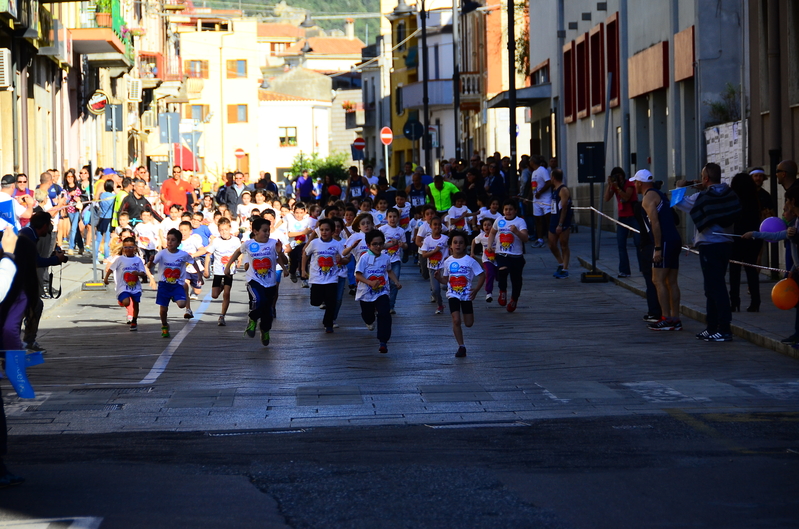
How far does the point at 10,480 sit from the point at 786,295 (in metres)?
7.60

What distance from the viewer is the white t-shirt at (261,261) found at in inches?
593

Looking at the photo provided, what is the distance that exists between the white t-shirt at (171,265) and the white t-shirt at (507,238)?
433 cm

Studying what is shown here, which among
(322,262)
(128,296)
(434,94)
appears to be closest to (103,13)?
(128,296)

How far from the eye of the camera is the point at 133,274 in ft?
53.1

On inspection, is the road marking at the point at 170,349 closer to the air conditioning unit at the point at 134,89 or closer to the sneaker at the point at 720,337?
the sneaker at the point at 720,337

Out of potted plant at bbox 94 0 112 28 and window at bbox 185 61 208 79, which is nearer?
potted plant at bbox 94 0 112 28

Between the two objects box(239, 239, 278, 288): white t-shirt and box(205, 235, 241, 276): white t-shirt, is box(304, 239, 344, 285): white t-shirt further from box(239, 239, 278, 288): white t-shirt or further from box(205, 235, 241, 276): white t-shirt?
box(205, 235, 241, 276): white t-shirt

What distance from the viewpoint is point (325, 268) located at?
16.0m

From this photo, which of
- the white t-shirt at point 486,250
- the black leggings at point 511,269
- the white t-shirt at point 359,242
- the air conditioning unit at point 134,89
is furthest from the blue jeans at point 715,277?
the air conditioning unit at point 134,89

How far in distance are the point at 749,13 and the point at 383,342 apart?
437 inches

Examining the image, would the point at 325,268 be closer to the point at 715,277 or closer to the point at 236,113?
the point at 715,277

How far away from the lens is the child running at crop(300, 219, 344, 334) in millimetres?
15758

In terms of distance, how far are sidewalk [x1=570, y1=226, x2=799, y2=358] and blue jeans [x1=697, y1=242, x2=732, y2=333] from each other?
12.5 inches

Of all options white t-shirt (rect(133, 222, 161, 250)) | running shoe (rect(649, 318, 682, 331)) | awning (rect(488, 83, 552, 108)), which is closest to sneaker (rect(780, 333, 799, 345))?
running shoe (rect(649, 318, 682, 331))
